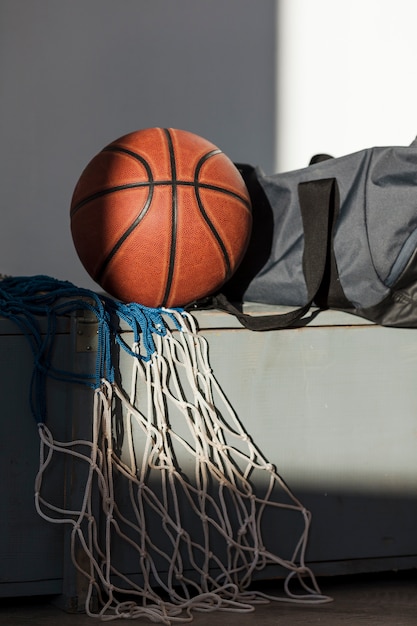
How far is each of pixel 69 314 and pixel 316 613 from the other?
0.89 metres

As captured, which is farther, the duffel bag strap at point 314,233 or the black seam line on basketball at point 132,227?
the duffel bag strap at point 314,233

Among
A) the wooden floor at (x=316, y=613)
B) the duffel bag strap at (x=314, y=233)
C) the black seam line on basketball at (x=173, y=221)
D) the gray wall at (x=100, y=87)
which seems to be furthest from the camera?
the gray wall at (x=100, y=87)

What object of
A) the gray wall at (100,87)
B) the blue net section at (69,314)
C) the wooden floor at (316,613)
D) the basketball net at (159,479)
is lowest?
the wooden floor at (316,613)

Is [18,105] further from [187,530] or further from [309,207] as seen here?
[187,530]

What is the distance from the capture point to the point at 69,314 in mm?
2078

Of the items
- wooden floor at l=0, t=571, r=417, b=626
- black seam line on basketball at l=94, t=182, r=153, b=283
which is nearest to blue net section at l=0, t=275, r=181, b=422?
black seam line on basketball at l=94, t=182, r=153, b=283

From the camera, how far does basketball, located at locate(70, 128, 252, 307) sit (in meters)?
2.07

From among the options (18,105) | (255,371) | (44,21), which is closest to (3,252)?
(18,105)

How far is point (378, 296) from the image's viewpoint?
2227 millimetres

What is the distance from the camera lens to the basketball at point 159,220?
6.81 ft

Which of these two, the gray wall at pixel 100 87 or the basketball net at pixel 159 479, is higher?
the gray wall at pixel 100 87

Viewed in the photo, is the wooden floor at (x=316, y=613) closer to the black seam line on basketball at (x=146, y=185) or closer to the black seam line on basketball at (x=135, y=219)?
the black seam line on basketball at (x=135, y=219)

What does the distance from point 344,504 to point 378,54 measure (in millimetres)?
2415

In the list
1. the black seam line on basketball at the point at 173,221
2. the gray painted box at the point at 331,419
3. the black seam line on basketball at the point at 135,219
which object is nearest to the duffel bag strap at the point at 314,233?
the gray painted box at the point at 331,419
